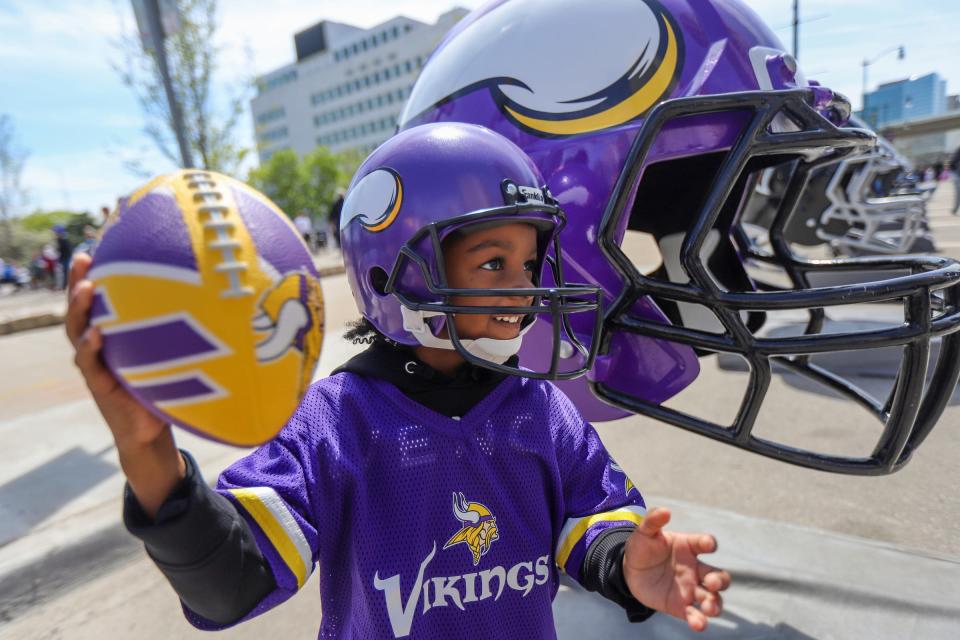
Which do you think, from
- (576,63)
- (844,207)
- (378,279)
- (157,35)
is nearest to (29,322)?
(157,35)

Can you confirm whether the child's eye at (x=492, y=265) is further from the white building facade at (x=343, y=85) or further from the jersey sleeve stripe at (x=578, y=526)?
the white building facade at (x=343, y=85)

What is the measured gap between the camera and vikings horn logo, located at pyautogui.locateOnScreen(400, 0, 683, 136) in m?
1.62

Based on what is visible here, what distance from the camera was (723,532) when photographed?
2.37 m

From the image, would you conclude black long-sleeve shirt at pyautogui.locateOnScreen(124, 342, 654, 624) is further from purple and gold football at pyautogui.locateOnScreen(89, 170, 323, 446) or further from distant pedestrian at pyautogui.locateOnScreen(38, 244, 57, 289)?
distant pedestrian at pyautogui.locateOnScreen(38, 244, 57, 289)

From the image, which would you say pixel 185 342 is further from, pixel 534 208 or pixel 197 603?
pixel 534 208

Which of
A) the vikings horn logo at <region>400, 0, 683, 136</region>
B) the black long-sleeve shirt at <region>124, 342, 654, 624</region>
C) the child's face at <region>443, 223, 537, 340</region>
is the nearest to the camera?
the black long-sleeve shirt at <region>124, 342, 654, 624</region>

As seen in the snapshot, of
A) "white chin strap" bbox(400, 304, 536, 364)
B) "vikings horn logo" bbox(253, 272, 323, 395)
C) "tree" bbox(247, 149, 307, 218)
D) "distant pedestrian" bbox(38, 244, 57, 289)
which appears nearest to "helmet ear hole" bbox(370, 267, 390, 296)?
"white chin strap" bbox(400, 304, 536, 364)

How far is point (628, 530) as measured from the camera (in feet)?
4.35

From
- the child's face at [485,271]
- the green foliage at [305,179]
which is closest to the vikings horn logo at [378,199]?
the child's face at [485,271]

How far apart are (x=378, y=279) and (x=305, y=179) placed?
5846 cm

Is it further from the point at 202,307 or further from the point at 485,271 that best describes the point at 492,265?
the point at 202,307

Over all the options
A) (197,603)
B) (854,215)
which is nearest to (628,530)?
(197,603)

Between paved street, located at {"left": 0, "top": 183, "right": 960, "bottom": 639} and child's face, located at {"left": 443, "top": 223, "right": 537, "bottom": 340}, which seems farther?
paved street, located at {"left": 0, "top": 183, "right": 960, "bottom": 639}

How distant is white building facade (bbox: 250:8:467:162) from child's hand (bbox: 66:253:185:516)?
7231 centimetres
